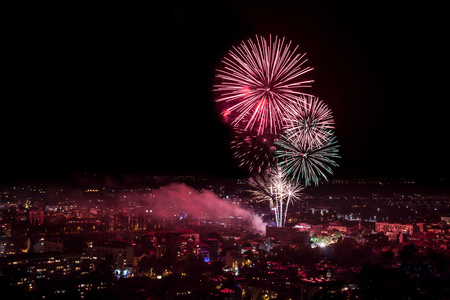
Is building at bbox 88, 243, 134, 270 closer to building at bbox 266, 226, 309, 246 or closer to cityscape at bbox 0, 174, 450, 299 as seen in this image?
cityscape at bbox 0, 174, 450, 299

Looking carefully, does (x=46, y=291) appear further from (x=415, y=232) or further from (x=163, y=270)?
(x=415, y=232)

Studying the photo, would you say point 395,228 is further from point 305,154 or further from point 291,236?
point 305,154

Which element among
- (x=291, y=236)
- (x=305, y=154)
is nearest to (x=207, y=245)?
(x=291, y=236)

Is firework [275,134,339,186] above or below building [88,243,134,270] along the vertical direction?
above

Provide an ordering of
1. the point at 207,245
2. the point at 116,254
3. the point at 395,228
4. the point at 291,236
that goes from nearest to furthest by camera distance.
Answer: the point at 116,254 → the point at 207,245 → the point at 291,236 → the point at 395,228

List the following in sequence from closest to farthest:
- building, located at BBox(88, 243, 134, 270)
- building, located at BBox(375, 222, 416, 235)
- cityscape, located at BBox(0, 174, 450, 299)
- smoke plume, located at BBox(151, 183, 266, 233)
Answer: cityscape, located at BBox(0, 174, 450, 299)
building, located at BBox(88, 243, 134, 270)
building, located at BBox(375, 222, 416, 235)
smoke plume, located at BBox(151, 183, 266, 233)

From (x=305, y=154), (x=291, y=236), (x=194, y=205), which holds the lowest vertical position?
(x=291, y=236)

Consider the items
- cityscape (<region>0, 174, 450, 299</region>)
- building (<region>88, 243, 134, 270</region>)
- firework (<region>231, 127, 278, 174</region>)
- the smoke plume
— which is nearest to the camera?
cityscape (<region>0, 174, 450, 299</region>)

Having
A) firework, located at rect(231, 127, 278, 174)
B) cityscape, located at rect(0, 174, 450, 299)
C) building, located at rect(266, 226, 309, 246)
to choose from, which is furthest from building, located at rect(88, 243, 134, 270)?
building, located at rect(266, 226, 309, 246)

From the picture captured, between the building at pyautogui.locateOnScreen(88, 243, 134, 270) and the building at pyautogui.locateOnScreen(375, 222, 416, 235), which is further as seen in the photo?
the building at pyautogui.locateOnScreen(375, 222, 416, 235)
